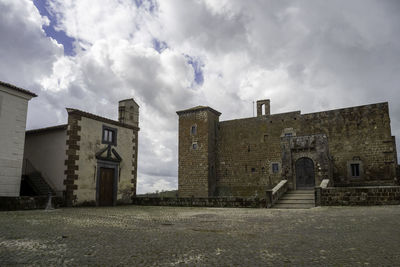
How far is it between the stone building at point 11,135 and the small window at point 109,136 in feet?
12.6

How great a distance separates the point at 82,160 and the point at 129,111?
11.5 m

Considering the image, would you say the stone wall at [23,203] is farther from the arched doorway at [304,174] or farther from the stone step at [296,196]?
the arched doorway at [304,174]

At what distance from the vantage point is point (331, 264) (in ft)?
12.4

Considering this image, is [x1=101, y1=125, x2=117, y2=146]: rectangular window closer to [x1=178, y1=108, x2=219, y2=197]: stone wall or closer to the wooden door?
the wooden door

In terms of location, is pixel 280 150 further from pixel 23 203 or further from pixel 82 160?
pixel 23 203

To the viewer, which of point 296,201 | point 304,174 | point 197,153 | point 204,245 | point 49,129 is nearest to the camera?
point 204,245

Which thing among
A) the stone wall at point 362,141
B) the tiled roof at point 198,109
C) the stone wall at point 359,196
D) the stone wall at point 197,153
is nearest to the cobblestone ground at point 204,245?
the stone wall at point 359,196

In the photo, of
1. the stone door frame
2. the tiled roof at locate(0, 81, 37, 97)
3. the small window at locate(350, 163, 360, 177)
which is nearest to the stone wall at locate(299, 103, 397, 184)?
the small window at locate(350, 163, 360, 177)

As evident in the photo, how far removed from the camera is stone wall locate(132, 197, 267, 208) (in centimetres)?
1382

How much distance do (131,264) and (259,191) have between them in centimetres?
2247

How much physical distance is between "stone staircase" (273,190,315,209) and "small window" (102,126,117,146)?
886 centimetres

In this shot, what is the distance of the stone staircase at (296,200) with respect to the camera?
13.6 metres

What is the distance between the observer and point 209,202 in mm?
14641

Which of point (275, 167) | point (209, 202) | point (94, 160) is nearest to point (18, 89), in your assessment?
point (94, 160)
